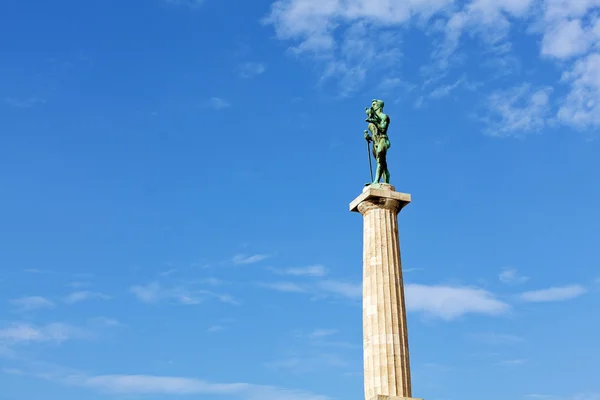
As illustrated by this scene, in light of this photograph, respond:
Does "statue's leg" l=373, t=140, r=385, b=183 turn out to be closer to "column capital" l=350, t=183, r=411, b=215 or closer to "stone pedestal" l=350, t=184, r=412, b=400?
"column capital" l=350, t=183, r=411, b=215

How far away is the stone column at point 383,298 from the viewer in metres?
29.2

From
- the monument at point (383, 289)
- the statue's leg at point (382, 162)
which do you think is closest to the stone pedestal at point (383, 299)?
the monument at point (383, 289)

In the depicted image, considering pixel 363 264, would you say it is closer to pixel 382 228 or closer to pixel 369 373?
pixel 382 228

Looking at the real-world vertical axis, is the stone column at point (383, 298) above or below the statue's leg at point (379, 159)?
below

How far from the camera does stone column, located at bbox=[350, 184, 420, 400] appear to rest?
29.2 meters

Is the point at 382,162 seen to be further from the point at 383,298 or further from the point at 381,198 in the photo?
the point at 383,298

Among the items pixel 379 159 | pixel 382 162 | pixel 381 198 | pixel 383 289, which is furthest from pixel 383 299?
pixel 379 159

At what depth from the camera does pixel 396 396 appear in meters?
28.6

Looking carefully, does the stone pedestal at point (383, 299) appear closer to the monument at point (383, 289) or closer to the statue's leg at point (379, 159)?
the monument at point (383, 289)

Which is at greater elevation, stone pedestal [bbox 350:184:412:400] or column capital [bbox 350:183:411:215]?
column capital [bbox 350:183:411:215]

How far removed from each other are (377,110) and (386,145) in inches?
68.1

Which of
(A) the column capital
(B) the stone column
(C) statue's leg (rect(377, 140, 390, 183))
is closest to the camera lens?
(B) the stone column

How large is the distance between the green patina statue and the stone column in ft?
2.77

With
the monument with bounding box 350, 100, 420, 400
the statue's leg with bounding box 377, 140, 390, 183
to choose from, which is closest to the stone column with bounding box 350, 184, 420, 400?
the monument with bounding box 350, 100, 420, 400
